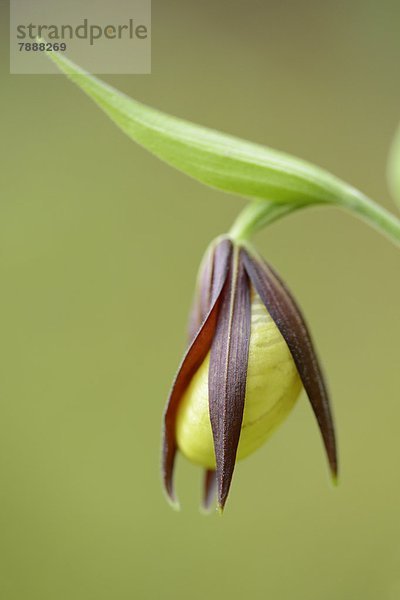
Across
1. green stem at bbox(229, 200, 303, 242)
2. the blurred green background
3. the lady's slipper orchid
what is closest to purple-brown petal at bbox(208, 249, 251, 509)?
the lady's slipper orchid

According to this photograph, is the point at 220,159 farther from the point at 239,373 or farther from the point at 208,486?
the point at 208,486

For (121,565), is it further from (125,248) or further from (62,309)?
(125,248)

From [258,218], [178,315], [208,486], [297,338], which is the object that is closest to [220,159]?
[258,218]

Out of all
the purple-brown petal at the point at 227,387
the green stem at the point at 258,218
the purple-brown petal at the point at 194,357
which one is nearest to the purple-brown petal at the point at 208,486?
the purple-brown petal at the point at 194,357

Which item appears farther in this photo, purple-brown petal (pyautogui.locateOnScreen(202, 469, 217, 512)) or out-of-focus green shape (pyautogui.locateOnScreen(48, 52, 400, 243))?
purple-brown petal (pyautogui.locateOnScreen(202, 469, 217, 512))

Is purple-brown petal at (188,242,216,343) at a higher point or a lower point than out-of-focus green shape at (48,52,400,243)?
lower

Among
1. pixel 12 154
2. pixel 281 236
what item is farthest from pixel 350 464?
pixel 12 154

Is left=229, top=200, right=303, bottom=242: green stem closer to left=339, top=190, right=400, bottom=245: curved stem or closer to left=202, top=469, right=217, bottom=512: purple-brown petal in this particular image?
left=339, top=190, right=400, bottom=245: curved stem
